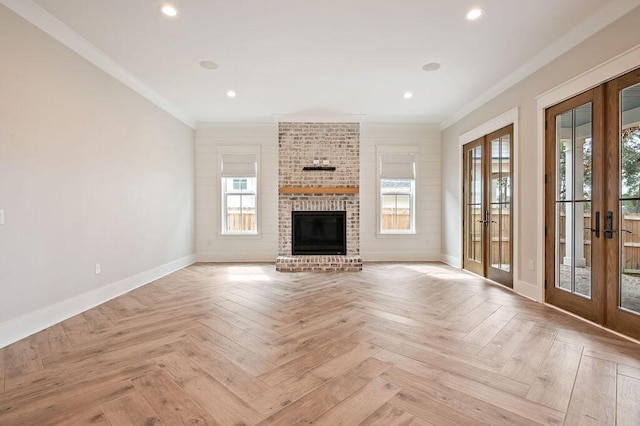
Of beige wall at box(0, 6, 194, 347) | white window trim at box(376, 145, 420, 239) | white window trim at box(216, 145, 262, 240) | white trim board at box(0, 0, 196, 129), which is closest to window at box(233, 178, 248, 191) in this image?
white window trim at box(216, 145, 262, 240)

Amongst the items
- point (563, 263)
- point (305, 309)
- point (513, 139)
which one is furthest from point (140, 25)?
point (563, 263)

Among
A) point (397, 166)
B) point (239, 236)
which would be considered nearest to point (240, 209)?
point (239, 236)

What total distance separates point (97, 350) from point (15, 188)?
1.62 meters

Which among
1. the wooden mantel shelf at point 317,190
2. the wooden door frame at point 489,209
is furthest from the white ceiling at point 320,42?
the wooden mantel shelf at point 317,190

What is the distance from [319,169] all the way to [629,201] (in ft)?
14.5

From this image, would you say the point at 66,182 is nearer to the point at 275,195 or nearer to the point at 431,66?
the point at 275,195

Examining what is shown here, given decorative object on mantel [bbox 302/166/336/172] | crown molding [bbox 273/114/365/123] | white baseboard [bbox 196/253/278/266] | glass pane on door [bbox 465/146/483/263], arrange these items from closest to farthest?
glass pane on door [bbox 465/146/483/263] < crown molding [bbox 273/114/365/123] < decorative object on mantel [bbox 302/166/336/172] < white baseboard [bbox 196/253/278/266]

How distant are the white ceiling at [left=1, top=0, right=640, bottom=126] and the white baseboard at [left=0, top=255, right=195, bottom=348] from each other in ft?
9.03

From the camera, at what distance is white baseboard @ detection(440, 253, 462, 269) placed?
5.45 meters

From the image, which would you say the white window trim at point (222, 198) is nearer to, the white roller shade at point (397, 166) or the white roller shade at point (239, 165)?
the white roller shade at point (239, 165)

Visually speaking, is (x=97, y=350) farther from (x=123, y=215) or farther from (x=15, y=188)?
(x=123, y=215)

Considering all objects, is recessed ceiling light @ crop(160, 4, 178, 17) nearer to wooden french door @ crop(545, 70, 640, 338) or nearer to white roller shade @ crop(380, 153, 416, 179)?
wooden french door @ crop(545, 70, 640, 338)

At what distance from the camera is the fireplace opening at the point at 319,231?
19.2ft

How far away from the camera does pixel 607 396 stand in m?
1.70
